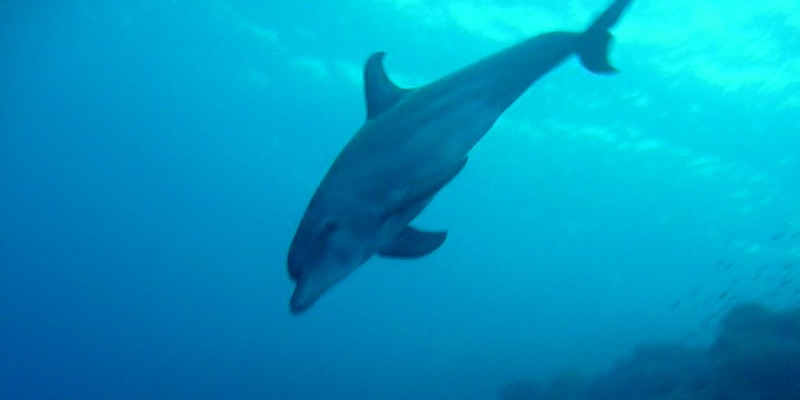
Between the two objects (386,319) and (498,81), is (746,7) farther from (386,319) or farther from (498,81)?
(386,319)

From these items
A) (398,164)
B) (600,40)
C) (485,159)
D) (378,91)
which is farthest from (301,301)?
(485,159)

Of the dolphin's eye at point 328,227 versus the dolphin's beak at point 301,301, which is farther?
the dolphin's eye at point 328,227

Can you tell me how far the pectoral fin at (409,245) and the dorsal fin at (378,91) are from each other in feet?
2.25

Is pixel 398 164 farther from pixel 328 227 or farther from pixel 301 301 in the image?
pixel 301 301

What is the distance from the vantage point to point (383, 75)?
3262 millimetres

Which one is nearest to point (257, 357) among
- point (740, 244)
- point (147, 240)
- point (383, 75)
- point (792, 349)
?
point (147, 240)

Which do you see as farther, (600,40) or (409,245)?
(600,40)

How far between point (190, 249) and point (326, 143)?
55755 mm

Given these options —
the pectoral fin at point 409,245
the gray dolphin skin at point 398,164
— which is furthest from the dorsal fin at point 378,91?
the pectoral fin at point 409,245

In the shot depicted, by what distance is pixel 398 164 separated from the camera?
8.21ft

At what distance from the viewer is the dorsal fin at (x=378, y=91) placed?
3.07 metres

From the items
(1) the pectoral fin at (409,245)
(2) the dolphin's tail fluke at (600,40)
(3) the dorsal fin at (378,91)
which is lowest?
(1) the pectoral fin at (409,245)

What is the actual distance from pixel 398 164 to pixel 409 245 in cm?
51

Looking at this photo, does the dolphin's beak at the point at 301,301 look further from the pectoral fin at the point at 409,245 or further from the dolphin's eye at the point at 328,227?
the pectoral fin at the point at 409,245
